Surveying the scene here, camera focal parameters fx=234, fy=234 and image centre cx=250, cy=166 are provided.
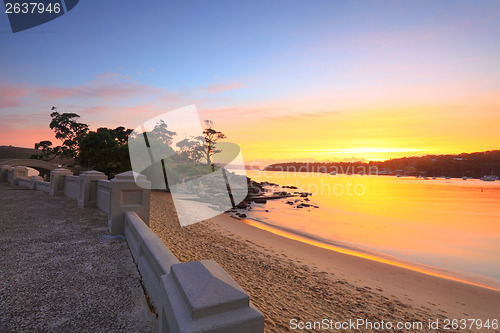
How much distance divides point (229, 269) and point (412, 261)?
1298 cm

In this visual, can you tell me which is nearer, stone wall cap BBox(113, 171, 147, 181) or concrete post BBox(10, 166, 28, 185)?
stone wall cap BBox(113, 171, 147, 181)

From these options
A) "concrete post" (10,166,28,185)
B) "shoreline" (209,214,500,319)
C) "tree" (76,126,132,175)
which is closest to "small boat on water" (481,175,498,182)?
"shoreline" (209,214,500,319)

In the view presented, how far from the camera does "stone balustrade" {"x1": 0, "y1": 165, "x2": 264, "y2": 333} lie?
1.76m

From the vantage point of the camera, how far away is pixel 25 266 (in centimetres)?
485

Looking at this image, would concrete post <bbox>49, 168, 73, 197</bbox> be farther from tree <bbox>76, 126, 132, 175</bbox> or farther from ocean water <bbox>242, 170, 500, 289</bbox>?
ocean water <bbox>242, 170, 500, 289</bbox>

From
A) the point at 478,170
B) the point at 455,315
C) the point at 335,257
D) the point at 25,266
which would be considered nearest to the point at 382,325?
the point at 455,315

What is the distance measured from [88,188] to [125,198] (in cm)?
526

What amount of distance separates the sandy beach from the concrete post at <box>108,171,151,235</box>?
2851 millimetres

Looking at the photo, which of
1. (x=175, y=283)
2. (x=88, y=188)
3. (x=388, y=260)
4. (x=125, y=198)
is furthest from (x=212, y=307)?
(x=388, y=260)

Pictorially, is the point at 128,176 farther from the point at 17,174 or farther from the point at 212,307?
the point at 17,174

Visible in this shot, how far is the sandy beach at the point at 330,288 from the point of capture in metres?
6.68

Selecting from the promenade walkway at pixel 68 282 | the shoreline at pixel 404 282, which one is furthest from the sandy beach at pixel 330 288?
the promenade walkway at pixel 68 282

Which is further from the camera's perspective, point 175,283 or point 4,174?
point 4,174

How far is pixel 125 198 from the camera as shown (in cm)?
712
